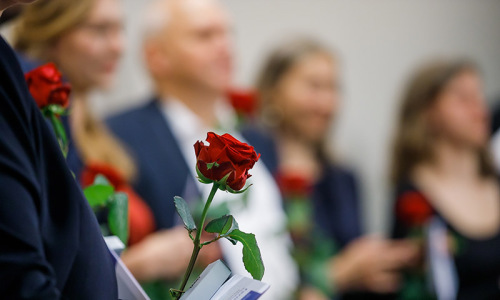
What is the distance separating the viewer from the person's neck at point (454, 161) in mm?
2326

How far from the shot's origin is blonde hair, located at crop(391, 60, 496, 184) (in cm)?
232

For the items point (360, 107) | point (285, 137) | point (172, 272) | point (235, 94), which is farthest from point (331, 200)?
point (360, 107)

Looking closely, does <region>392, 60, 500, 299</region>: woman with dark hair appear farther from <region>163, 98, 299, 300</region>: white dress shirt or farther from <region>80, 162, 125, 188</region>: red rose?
<region>80, 162, 125, 188</region>: red rose

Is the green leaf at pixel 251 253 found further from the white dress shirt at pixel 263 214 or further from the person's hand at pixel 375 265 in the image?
the person's hand at pixel 375 265

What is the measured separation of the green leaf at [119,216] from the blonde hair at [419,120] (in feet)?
5.48

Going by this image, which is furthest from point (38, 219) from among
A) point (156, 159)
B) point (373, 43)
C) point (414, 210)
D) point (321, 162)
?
point (373, 43)

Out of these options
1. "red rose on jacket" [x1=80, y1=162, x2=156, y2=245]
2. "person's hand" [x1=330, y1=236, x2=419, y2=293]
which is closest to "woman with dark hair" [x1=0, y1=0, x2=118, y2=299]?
"red rose on jacket" [x1=80, y1=162, x2=156, y2=245]

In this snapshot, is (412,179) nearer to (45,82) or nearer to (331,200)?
(331,200)

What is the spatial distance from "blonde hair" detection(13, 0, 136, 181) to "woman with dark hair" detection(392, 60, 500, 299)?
3.34 ft

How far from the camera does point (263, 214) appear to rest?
1.76m

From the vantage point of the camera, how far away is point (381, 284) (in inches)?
81.2

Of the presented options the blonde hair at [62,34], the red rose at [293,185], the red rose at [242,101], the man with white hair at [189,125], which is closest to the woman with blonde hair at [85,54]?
the blonde hair at [62,34]

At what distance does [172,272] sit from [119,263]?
0.72 m

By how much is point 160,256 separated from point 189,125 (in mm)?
525
